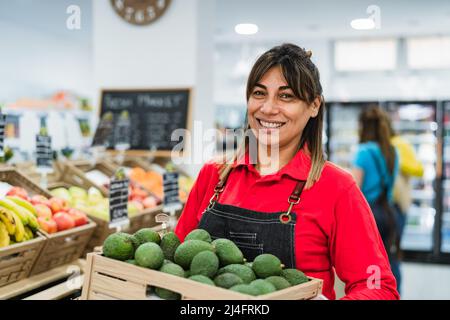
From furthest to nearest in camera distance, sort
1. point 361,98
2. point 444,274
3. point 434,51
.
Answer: point 361,98 < point 434,51 < point 444,274

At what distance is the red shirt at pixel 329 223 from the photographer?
161 cm

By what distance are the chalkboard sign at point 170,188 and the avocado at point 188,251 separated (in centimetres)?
175

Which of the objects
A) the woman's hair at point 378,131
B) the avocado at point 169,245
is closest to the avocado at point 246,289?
the avocado at point 169,245

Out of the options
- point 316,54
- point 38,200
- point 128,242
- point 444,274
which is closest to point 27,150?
point 38,200

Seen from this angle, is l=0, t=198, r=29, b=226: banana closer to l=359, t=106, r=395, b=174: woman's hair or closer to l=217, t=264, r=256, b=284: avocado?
l=217, t=264, r=256, b=284: avocado

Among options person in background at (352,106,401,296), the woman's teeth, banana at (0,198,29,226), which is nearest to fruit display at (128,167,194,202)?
banana at (0,198,29,226)

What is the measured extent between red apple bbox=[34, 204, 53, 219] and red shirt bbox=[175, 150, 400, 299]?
3.80ft

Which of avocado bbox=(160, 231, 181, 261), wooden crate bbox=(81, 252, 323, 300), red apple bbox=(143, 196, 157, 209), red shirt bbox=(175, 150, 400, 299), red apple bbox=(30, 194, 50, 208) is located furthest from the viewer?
red apple bbox=(143, 196, 157, 209)

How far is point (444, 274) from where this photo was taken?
677 cm

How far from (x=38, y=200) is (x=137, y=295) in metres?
1.68

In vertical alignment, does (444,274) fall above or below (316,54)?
below

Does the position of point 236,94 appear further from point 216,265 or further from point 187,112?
point 216,265

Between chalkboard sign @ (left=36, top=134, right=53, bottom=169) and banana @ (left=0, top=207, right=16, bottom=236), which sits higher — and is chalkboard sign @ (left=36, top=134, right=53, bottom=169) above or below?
above

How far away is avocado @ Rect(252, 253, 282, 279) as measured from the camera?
55.0 inches
